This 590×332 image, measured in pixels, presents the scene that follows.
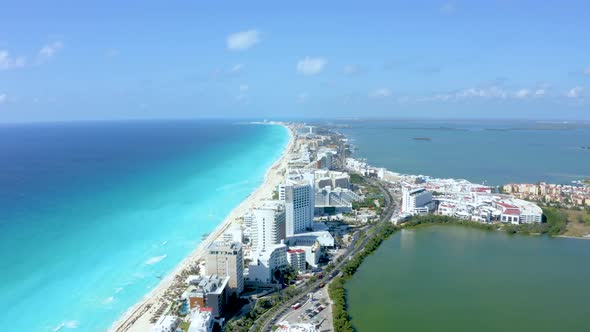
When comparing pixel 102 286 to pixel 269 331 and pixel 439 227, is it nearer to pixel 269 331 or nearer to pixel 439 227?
pixel 269 331

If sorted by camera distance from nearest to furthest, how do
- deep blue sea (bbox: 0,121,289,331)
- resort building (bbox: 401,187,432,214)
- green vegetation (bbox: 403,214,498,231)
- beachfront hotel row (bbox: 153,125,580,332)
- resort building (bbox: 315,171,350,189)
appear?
beachfront hotel row (bbox: 153,125,580,332), deep blue sea (bbox: 0,121,289,331), green vegetation (bbox: 403,214,498,231), resort building (bbox: 401,187,432,214), resort building (bbox: 315,171,350,189)

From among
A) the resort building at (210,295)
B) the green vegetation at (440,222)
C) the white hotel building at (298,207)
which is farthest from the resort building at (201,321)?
the green vegetation at (440,222)

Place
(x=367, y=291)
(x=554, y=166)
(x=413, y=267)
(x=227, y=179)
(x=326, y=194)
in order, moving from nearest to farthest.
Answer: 1. (x=367, y=291)
2. (x=413, y=267)
3. (x=326, y=194)
4. (x=227, y=179)
5. (x=554, y=166)

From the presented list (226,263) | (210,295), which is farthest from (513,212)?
(210,295)

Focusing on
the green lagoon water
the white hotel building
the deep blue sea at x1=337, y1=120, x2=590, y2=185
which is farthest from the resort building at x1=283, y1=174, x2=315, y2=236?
the deep blue sea at x1=337, y1=120, x2=590, y2=185

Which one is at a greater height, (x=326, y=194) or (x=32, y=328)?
(x=326, y=194)

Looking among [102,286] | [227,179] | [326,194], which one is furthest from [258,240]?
[227,179]

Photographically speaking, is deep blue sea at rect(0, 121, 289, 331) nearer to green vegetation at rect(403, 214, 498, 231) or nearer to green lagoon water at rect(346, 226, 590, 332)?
green lagoon water at rect(346, 226, 590, 332)
